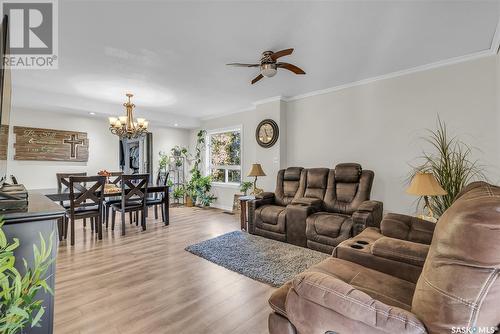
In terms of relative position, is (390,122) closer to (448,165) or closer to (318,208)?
(448,165)

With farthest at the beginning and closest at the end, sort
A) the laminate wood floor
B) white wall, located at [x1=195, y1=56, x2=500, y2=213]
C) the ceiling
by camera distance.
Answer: white wall, located at [x1=195, y1=56, x2=500, y2=213] → the ceiling → the laminate wood floor

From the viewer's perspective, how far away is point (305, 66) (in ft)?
10.6

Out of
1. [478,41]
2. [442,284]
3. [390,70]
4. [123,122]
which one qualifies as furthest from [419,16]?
[123,122]

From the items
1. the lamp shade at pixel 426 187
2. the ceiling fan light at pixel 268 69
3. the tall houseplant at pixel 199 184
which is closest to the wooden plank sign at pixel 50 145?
the tall houseplant at pixel 199 184

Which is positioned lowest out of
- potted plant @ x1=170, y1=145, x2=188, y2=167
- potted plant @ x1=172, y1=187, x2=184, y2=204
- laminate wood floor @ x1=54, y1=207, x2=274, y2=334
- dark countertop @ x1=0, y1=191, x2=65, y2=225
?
laminate wood floor @ x1=54, y1=207, x2=274, y2=334

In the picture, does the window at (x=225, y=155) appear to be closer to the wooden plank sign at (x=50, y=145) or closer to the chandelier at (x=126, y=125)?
the chandelier at (x=126, y=125)

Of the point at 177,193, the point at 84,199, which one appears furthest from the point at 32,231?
the point at 177,193

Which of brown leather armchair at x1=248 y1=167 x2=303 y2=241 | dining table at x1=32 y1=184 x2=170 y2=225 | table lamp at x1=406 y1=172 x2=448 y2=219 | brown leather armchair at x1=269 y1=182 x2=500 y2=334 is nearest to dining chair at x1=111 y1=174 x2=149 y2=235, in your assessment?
dining table at x1=32 y1=184 x2=170 y2=225

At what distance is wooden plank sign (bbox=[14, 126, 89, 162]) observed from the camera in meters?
4.54

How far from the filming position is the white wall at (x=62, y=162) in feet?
15.0

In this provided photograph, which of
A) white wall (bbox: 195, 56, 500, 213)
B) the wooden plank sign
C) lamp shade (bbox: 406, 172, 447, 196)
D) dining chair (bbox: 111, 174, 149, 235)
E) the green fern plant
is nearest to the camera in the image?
the green fern plant

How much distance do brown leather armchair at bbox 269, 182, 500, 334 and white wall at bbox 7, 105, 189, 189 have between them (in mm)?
5651

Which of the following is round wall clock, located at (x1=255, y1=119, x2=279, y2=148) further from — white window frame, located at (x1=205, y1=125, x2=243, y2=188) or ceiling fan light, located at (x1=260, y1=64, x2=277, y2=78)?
ceiling fan light, located at (x1=260, y1=64, x2=277, y2=78)

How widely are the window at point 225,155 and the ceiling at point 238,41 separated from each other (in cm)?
201
